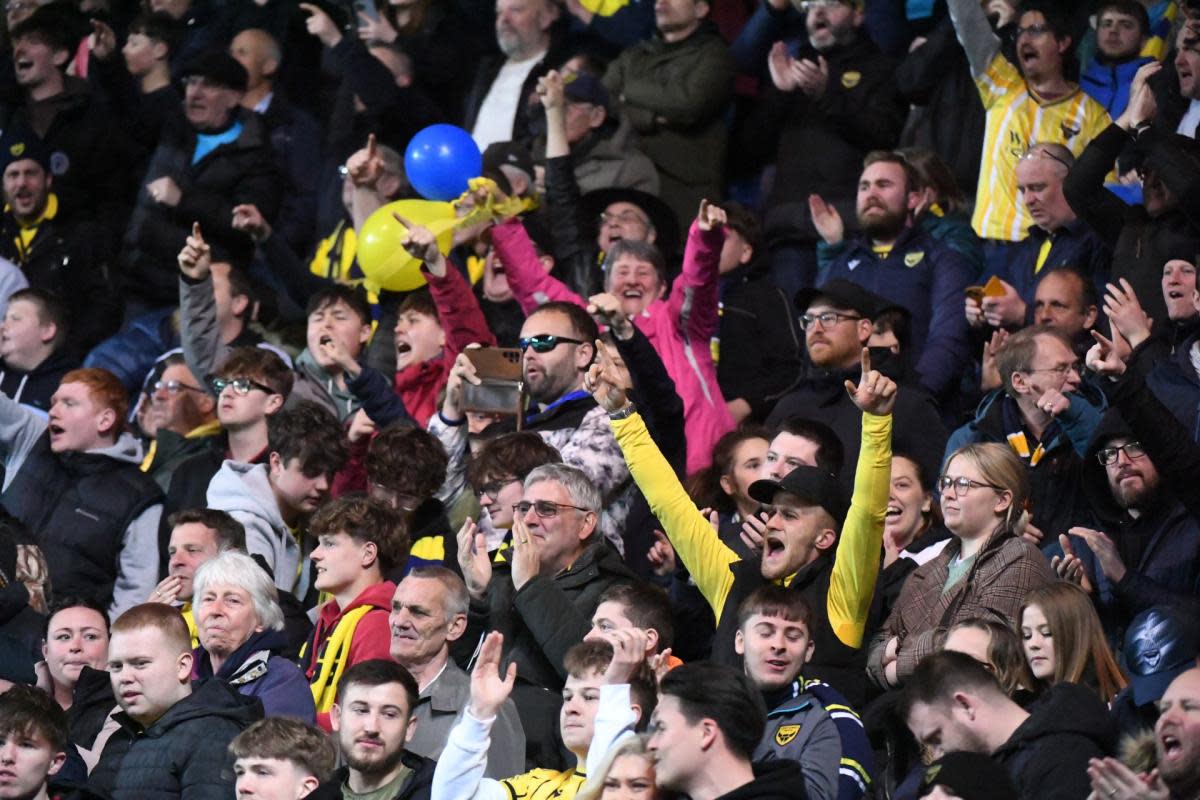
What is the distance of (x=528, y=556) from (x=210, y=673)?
48.8 inches

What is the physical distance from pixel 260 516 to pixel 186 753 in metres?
2.02

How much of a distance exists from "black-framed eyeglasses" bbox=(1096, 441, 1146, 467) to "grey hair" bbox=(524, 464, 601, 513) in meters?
1.83

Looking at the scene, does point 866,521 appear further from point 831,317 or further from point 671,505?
point 831,317

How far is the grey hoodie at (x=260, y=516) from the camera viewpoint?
9188mm

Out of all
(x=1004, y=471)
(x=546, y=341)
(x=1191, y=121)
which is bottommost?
(x=546, y=341)

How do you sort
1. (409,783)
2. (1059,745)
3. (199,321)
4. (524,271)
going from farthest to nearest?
1. (199,321)
2. (524,271)
3. (409,783)
4. (1059,745)

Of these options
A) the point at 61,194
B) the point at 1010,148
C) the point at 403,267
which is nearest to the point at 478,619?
the point at 403,267

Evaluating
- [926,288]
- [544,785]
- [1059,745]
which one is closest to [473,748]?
[544,785]

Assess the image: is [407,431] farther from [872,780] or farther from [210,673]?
[872,780]

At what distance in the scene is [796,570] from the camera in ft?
24.9

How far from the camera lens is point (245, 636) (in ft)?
26.3

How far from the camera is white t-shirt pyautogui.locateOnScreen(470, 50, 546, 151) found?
12.6 m

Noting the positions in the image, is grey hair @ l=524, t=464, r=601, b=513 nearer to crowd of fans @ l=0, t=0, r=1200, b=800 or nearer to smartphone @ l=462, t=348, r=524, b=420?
crowd of fans @ l=0, t=0, r=1200, b=800

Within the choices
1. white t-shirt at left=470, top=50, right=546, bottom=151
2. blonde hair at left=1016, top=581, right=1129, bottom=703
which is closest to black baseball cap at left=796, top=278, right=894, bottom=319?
blonde hair at left=1016, top=581, right=1129, bottom=703
